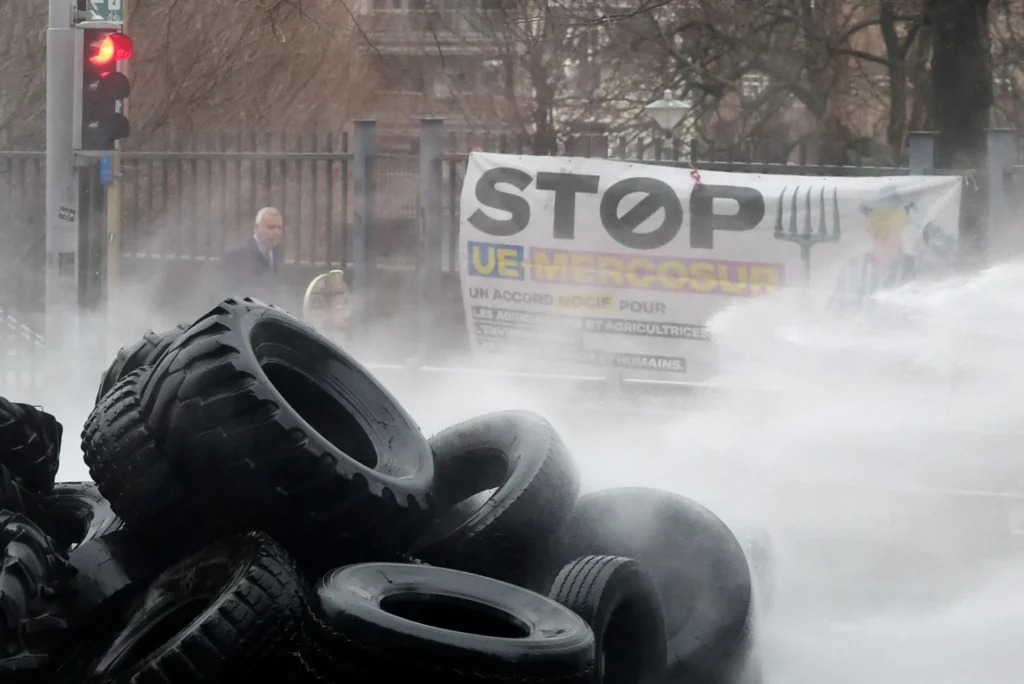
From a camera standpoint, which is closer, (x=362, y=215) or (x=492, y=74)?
(x=362, y=215)

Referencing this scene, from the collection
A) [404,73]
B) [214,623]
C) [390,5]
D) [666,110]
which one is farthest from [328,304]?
[390,5]

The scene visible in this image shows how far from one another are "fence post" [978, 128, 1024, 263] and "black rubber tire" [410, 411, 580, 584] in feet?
20.8

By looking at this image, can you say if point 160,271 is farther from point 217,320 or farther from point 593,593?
point 593,593

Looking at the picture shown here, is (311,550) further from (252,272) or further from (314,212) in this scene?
(314,212)

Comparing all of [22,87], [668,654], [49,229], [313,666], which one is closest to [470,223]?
[49,229]

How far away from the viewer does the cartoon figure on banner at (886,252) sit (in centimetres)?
1032

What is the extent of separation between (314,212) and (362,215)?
71 cm

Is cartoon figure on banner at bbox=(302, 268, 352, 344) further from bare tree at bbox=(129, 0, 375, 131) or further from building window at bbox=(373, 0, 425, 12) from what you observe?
building window at bbox=(373, 0, 425, 12)

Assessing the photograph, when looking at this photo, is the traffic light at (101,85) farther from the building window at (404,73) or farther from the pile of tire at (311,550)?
the building window at (404,73)

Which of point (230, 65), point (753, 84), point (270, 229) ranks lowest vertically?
point (270, 229)

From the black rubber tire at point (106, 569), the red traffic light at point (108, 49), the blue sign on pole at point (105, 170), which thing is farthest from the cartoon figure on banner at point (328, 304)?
the black rubber tire at point (106, 569)

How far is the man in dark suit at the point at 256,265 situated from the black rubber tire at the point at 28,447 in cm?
705

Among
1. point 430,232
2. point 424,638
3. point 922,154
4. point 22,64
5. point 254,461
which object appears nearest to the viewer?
point 424,638

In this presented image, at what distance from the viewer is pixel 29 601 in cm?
385
